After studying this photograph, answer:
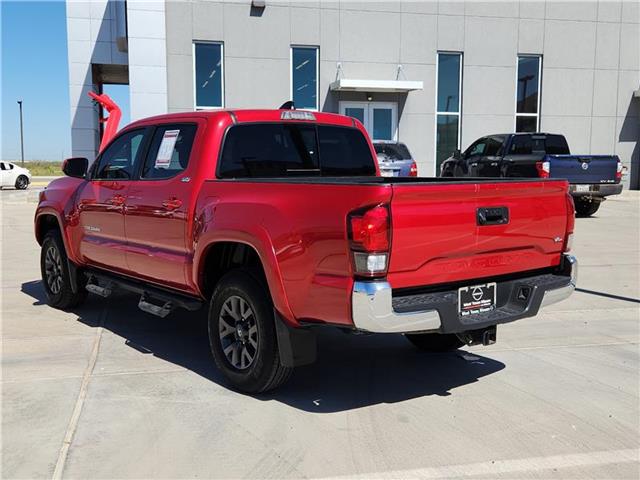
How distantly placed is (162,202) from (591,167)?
39.3 feet

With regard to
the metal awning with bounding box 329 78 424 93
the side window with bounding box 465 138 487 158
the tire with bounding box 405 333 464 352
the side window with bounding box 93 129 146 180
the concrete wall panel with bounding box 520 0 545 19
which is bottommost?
the tire with bounding box 405 333 464 352

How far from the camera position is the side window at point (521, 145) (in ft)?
51.0

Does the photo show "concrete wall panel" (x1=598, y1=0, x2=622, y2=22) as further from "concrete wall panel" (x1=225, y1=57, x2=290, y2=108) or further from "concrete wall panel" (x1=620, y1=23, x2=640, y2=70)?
"concrete wall panel" (x1=225, y1=57, x2=290, y2=108)

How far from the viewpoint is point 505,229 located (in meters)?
4.07

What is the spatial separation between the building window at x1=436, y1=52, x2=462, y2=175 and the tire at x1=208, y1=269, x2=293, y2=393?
1776 cm

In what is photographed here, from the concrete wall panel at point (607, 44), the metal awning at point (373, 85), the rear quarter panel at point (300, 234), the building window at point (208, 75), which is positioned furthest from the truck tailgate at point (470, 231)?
the concrete wall panel at point (607, 44)

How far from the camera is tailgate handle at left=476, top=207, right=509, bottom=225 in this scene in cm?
390

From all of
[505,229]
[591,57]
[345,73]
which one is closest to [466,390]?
[505,229]

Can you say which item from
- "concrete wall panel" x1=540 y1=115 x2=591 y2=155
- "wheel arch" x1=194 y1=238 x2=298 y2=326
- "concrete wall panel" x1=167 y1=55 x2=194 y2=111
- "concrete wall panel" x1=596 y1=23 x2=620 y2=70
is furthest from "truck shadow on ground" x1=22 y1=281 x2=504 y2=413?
"concrete wall panel" x1=596 y1=23 x2=620 y2=70

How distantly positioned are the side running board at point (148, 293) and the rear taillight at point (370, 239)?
1836 mm

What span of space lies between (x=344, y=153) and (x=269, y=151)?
779 millimetres

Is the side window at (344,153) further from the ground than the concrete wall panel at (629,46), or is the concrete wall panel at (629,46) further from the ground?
the concrete wall panel at (629,46)

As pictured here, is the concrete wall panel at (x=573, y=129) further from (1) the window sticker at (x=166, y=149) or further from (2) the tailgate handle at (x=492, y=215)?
(2) the tailgate handle at (x=492, y=215)

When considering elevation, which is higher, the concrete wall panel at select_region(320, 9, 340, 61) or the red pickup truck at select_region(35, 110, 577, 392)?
the concrete wall panel at select_region(320, 9, 340, 61)
